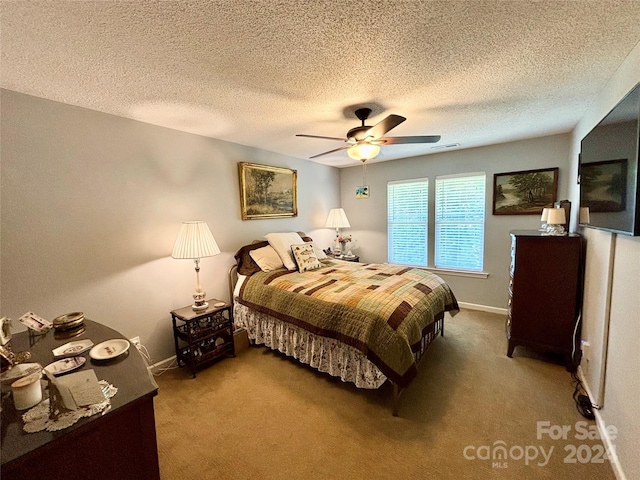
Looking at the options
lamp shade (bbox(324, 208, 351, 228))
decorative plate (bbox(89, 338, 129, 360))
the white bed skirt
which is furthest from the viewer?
lamp shade (bbox(324, 208, 351, 228))

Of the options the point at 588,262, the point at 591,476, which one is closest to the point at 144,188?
the point at 591,476

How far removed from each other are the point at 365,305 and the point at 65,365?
176 cm

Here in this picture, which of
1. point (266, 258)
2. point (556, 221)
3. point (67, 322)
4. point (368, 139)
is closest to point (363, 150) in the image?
point (368, 139)

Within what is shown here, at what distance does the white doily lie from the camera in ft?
2.60

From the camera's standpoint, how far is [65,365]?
1.13m

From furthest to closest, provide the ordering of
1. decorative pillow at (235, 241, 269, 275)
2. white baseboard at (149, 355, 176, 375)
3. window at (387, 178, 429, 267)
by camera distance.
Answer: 1. window at (387, 178, 429, 267)
2. decorative pillow at (235, 241, 269, 275)
3. white baseboard at (149, 355, 176, 375)

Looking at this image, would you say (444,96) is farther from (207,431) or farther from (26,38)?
(207,431)

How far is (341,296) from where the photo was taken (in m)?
2.25

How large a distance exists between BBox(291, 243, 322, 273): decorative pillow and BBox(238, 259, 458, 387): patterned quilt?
0.36ft

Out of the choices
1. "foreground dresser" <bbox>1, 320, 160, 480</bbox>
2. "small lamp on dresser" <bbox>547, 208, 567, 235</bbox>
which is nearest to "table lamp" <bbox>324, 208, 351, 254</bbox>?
"small lamp on dresser" <bbox>547, 208, 567, 235</bbox>

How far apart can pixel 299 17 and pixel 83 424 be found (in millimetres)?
1787

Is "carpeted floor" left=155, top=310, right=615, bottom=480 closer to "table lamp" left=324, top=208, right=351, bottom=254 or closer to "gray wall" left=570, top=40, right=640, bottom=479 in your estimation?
"gray wall" left=570, top=40, right=640, bottom=479

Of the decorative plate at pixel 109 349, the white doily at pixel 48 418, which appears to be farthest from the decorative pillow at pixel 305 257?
the white doily at pixel 48 418

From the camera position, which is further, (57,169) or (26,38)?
(57,169)
